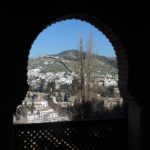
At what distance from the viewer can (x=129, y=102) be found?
5816 millimetres

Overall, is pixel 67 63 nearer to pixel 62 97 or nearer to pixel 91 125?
pixel 62 97

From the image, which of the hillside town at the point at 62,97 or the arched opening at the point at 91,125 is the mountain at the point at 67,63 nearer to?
the hillside town at the point at 62,97

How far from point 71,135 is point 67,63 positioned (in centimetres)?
596

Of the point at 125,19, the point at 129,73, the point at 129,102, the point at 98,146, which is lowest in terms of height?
the point at 98,146

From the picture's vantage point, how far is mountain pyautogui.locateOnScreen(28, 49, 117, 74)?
9.38m

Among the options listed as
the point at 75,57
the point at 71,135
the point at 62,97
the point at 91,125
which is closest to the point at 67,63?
the point at 75,57

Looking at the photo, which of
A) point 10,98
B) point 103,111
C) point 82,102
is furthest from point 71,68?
point 10,98

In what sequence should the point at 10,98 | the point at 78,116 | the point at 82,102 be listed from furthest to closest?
the point at 82,102 → the point at 78,116 → the point at 10,98

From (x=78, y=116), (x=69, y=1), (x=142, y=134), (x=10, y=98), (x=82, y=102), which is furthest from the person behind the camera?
(x=82, y=102)

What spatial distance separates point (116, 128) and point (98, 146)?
42 cm

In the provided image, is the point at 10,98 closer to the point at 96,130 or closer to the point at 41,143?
the point at 41,143

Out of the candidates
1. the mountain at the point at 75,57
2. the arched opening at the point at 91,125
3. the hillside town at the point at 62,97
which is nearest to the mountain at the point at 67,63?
the mountain at the point at 75,57

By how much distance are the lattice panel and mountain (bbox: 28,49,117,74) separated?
285 cm

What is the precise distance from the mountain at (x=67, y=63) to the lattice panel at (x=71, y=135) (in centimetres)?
285
